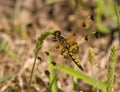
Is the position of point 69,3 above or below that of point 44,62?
above

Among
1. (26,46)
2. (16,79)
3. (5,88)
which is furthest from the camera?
(26,46)

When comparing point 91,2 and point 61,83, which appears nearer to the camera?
point 61,83

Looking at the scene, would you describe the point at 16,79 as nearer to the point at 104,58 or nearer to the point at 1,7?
the point at 104,58

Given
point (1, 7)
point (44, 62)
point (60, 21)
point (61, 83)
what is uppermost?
point (1, 7)

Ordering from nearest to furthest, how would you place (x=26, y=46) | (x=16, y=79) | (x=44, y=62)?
(x=16, y=79) < (x=44, y=62) < (x=26, y=46)

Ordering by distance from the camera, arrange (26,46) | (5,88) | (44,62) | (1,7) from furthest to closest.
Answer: (1,7)
(26,46)
(44,62)
(5,88)

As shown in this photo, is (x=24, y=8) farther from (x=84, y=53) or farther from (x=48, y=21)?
(x=84, y=53)

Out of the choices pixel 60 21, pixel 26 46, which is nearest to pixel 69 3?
pixel 60 21

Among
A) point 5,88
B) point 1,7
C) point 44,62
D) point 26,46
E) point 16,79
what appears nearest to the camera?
point 5,88

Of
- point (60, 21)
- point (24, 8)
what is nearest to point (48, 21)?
point (60, 21)
